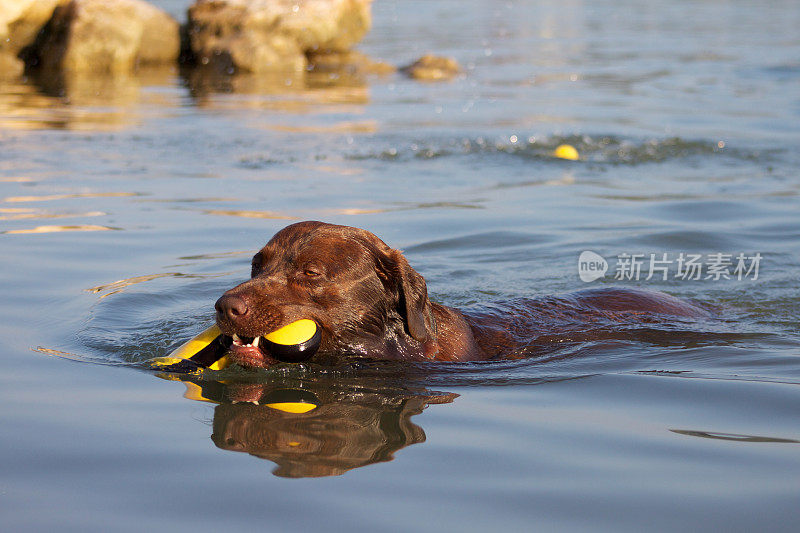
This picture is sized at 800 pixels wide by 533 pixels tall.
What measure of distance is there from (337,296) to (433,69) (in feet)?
63.9

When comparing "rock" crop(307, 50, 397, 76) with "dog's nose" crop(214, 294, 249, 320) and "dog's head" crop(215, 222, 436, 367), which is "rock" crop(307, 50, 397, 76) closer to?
"dog's head" crop(215, 222, 436, 367)

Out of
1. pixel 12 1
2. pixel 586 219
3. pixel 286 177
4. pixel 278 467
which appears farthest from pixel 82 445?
pixel 12 1

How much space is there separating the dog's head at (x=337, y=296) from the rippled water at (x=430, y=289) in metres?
0.21

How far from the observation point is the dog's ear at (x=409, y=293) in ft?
19.7

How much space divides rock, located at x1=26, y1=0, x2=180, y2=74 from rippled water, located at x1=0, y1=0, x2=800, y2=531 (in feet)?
6.65

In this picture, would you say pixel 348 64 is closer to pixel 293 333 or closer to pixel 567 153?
pixel 567 153

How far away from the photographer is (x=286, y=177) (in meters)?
12.9

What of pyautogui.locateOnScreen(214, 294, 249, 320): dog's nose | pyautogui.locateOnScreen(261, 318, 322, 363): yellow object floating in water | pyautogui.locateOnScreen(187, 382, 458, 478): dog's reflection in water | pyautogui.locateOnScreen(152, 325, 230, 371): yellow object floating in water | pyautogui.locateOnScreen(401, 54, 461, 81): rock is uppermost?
pyautogui.locateOnScreen(401, 54, 461, 81): rock

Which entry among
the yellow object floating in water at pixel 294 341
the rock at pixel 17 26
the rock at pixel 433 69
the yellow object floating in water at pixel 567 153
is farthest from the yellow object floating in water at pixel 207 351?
the rock at pixel 433 69

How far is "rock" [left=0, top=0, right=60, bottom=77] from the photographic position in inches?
896

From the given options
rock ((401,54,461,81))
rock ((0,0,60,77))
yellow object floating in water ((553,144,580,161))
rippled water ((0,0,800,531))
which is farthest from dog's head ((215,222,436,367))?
rock ((0,0,60,77))

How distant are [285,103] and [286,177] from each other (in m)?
7.05

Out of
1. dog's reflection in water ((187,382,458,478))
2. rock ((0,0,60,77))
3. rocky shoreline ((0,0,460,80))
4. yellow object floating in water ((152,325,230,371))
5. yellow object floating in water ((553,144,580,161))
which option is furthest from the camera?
rocky shoreline ((0,0,460,80))

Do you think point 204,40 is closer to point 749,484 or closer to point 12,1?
point 12,1
